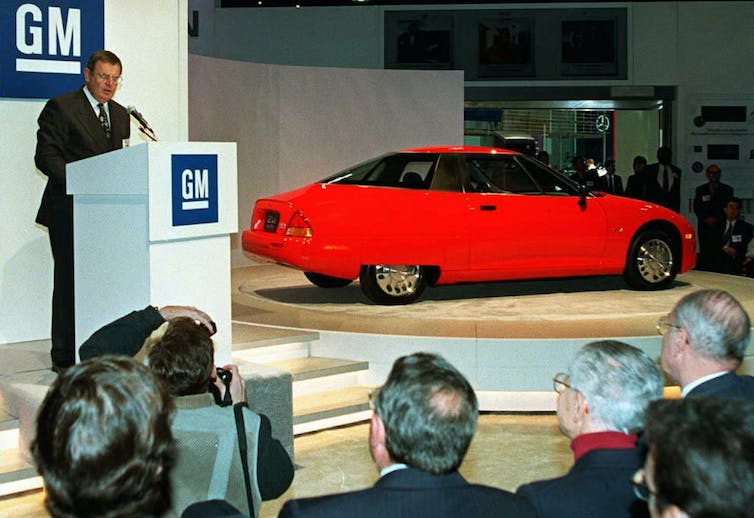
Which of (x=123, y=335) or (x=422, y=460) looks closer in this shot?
(x=422, y=460)

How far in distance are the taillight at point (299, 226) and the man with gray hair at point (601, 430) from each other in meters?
5.60

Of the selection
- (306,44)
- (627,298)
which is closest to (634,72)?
(306,44)

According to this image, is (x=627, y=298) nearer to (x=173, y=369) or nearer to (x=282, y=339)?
(x=282, y=339)

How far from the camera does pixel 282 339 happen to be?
755cm

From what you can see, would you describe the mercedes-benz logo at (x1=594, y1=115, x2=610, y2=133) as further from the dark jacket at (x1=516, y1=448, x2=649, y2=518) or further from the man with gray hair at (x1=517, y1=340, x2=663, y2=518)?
the dark jacket at (x1=516, y1=448, x2=649, y2=518)

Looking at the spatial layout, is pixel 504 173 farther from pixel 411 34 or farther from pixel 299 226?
pixel 411 34

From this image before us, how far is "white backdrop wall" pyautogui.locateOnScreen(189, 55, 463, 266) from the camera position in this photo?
40.4ft

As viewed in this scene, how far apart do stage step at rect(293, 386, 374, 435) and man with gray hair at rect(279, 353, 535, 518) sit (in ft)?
14.6

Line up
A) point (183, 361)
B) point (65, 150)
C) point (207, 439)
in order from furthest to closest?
point (65, 150)
point (183, 361)
point (207, 439)

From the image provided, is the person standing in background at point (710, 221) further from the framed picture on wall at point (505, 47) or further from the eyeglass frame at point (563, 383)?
the eyeglass frame at point (563, 383)

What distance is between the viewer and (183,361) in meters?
3.18

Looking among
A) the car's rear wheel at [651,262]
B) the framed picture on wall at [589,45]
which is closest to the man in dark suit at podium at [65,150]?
the car's rear wheel at [651,262]

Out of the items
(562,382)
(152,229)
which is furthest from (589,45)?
(562,382)

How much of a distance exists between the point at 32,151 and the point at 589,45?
11.1 meters
